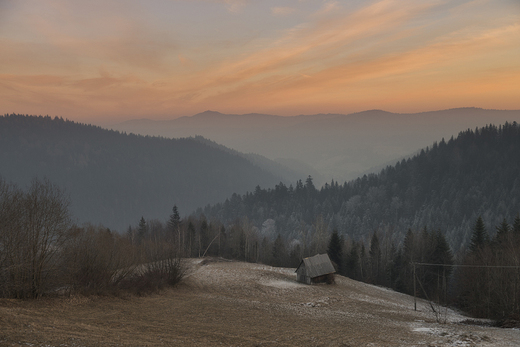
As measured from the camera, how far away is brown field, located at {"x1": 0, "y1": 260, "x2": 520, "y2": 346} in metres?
16.2

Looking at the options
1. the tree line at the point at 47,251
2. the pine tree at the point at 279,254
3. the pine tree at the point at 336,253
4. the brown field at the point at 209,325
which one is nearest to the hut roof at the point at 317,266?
the brown field at the point at 209,325

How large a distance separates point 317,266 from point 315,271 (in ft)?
3.68

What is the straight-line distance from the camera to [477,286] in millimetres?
46219

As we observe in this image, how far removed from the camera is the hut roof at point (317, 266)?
52.7m

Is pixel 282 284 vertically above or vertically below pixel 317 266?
below

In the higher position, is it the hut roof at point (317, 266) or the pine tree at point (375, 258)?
the hut roof at point (317, 266)

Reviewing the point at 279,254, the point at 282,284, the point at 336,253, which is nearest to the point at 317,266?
the point at 282,284

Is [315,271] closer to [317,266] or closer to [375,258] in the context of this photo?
[317,266]

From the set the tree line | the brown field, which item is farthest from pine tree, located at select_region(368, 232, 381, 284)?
the tree line

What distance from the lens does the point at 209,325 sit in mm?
22609

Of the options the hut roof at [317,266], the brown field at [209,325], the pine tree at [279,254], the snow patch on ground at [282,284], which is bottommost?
the pine tree at [279,254]

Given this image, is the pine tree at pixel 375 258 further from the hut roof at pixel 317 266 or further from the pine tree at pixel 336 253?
the hut roof at pixel 317 266

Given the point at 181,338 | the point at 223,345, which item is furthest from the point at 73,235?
the point at 223,345

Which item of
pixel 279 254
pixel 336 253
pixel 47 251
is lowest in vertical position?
pixel 279 254
